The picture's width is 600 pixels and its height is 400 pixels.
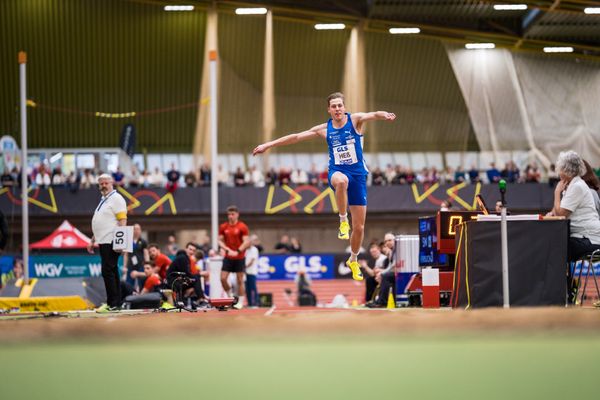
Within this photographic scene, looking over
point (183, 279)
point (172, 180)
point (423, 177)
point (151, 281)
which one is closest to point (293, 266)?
point (172, 180)

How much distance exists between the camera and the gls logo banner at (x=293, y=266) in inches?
925

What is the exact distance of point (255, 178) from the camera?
94.7 feet

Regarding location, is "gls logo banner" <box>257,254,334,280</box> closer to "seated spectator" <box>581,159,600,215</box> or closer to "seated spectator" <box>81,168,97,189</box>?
"seated spectator" <box>81,168,97,189</box>

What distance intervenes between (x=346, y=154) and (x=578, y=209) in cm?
241

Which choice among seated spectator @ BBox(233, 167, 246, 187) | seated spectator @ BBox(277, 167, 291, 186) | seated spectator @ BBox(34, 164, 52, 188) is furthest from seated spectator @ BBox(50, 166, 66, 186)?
seated spectator @ BBox(277, 167, 291, 186)

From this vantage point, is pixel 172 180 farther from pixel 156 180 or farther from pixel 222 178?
pixel 222 178

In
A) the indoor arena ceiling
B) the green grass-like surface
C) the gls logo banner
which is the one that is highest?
the indoor arena ceiling

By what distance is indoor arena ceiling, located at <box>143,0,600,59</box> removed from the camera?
2986cm

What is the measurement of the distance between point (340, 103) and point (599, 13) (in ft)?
72.8

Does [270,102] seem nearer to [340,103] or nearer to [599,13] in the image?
[599,13]

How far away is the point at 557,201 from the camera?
907 cm

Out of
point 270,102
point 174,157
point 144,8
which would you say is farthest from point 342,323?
point 174,157

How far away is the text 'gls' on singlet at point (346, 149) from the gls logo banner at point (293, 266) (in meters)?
14.8

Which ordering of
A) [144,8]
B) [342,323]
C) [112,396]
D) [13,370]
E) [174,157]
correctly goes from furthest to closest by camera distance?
[174,157]
[144,8]
[342,323]
[13,370]
[112,396]
